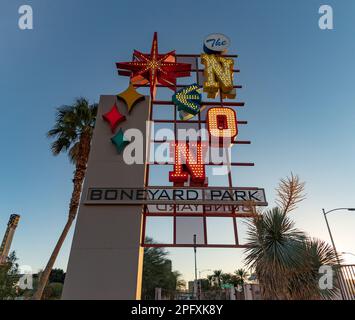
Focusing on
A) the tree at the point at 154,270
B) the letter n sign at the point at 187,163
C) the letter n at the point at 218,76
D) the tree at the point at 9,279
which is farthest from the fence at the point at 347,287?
the tree at the point at 154,270

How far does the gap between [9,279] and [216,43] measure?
22.2 metres

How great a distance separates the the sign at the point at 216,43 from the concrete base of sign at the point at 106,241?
10.3 m

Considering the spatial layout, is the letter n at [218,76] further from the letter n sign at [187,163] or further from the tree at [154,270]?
Answer: the tree at [154,270]

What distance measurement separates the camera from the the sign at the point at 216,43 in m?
17.5

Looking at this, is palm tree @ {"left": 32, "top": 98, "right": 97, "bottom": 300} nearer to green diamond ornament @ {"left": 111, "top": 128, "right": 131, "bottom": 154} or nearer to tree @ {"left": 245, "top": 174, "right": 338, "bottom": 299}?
green diamond ornament @ {"left": 111, "top": 128, "right": 131, "bottom": 154}

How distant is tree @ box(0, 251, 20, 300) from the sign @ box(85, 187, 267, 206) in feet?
31.4

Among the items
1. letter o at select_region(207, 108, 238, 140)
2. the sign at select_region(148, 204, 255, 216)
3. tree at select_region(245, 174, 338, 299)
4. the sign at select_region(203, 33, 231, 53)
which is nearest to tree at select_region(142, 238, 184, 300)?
the sign at select_region(148, 204, 255, 216)

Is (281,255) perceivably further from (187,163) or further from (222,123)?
(222,123)

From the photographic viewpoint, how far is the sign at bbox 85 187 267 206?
467 inches

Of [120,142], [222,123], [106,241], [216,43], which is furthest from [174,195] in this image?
[216,43]

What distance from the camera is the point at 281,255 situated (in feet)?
11.9
